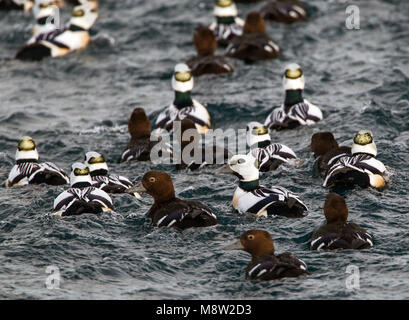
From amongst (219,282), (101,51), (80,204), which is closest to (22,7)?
(101,51)

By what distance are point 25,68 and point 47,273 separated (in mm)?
9694

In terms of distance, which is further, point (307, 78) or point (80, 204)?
point (307, 78)

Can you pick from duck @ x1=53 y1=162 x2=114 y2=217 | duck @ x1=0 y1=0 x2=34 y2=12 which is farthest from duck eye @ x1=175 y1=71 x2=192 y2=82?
duck @ x1=0 y1=0 x2=34 y2=12

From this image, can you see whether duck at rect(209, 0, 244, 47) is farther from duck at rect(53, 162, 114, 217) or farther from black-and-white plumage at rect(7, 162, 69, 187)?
duck at rect(53, 162, 114, 217)

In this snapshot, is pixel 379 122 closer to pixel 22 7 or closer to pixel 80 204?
pixel 80 204

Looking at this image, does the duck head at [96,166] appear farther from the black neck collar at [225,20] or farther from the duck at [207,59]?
the black neck collar at [225,20]

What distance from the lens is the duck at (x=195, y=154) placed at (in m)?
15.4

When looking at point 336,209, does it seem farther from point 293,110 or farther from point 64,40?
point 64,40

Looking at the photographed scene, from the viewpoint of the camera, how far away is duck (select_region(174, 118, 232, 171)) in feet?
50.5

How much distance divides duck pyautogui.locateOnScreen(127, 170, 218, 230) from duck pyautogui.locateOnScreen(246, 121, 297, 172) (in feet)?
6.62

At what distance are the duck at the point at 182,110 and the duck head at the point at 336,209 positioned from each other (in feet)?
16.9

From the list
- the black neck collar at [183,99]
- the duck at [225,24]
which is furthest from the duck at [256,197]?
the duck at [225,24]

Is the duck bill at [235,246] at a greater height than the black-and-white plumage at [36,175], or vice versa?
the black-and-white plumage at [36,175]

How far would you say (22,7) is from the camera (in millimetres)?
25250
